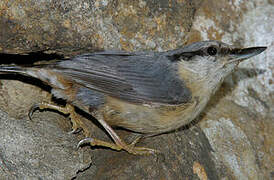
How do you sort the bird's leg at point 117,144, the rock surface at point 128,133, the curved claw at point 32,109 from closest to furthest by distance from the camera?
1. the rock surface at point 128,133
2. the bird's leg at point 117,144
3. the curved claw at point 32,109

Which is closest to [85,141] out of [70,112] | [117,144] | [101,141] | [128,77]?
[101,141]

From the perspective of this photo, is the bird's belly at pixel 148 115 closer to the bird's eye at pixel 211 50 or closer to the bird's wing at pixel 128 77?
the bird's wing at pixel 128 77

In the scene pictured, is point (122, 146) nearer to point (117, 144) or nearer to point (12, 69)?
point (117, 144)

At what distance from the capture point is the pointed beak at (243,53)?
374 centimetres

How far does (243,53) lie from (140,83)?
3.51ft

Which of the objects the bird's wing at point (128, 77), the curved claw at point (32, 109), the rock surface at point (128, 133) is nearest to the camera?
the rock surface at point (128, 133)

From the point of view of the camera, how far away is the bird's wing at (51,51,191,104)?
12.0 ft

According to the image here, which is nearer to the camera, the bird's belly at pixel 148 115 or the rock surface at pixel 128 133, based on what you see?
the rock surface at pixel 128 133

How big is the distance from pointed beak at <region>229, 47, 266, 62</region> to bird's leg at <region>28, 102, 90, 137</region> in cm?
171

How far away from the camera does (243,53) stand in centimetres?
376

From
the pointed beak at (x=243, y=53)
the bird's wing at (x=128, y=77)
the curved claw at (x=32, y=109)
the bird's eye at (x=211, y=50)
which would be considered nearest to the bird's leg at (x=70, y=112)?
the curved claw at (x=32, y=109)

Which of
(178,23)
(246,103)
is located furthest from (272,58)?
(178,23)

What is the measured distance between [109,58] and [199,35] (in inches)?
67.1

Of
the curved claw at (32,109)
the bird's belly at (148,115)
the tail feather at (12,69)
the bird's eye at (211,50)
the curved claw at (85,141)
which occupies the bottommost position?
the curved claw at (85,141)
